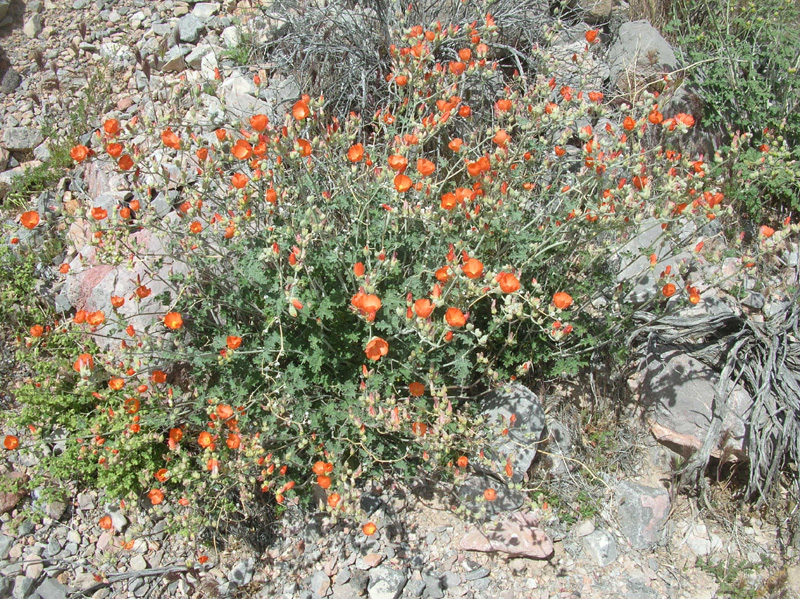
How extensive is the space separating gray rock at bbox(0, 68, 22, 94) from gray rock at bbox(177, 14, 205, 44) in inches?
55.4

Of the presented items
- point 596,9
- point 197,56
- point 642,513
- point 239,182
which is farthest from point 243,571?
point 596,9

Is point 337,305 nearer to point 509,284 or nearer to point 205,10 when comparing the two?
point 509,284

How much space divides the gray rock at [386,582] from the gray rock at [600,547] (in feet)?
3.15

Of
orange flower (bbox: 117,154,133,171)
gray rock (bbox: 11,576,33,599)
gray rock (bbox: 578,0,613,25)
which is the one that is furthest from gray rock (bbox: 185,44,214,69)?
gray rock (bbox: 11,576,33,599)

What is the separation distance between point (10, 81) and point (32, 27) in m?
0.67

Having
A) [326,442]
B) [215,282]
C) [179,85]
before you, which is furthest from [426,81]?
[326,442]

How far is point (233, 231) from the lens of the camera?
2.91 metres

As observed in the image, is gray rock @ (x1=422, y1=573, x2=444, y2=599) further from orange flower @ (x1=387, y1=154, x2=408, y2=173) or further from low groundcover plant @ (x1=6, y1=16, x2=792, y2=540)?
orange flower @ (x1=387, y1=154, x2=408, y2=173)

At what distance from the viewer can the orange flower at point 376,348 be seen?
8.67 ft

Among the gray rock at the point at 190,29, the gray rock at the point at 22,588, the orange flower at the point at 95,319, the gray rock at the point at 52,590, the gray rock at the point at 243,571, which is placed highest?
the gray rock at the point at 190,29

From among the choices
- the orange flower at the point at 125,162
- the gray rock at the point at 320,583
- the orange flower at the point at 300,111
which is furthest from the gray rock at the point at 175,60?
the gray rock at the point at 320,583

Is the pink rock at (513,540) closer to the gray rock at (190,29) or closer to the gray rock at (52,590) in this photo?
the gray rock at (52,590)

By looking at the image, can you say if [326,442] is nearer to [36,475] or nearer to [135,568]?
[135,568]

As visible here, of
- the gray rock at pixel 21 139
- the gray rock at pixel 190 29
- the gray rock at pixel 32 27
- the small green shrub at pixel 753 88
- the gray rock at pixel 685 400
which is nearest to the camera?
the gray rock at pixel 685 400
